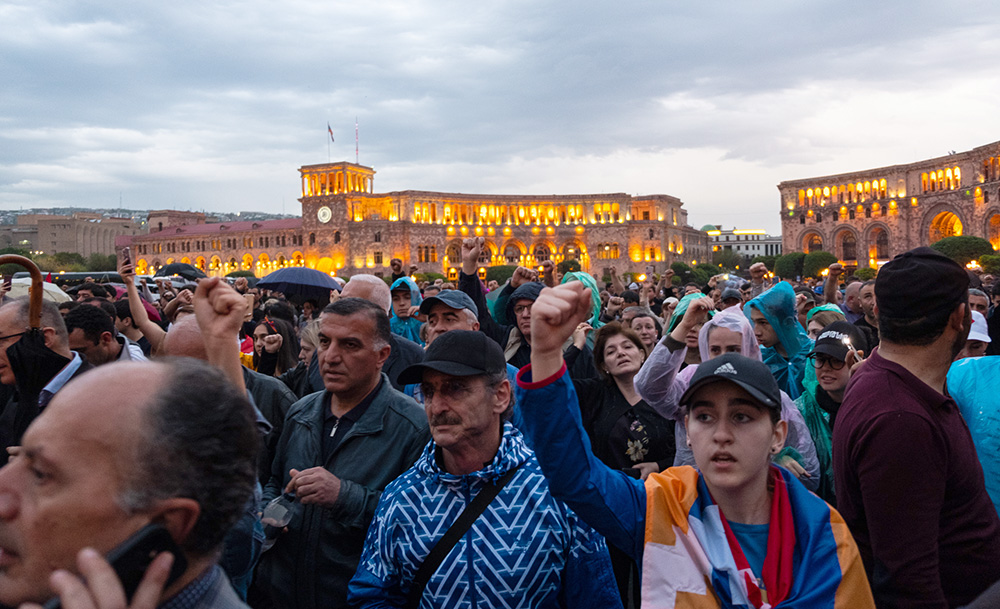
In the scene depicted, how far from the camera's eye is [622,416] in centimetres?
411

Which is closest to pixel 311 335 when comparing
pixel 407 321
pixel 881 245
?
pixel 407 321

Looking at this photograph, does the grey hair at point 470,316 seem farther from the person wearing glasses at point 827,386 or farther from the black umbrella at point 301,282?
the black umbrella at point 301,282

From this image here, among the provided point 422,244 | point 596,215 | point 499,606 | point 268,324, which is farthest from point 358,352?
point 596,215

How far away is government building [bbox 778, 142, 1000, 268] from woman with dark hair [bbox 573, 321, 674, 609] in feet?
197

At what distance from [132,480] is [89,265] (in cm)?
9005

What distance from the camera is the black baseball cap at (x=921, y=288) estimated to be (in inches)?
94.8

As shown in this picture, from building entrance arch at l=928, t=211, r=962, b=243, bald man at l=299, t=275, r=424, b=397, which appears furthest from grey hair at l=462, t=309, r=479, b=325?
building entrance arch at l=928, t=211, r=962, b=243

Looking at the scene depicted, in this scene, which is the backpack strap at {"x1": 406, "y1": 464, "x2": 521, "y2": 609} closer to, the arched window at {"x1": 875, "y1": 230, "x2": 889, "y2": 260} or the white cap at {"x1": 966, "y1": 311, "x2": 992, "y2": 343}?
the white cap at {"x1": 966, "y1": 311, "x2": 992, "y2": 343}

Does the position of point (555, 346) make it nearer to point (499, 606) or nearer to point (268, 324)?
point (499, 606)

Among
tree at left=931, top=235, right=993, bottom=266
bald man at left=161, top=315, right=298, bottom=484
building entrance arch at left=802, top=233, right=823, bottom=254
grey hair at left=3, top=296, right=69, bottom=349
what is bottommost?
bald man at left=161, top=315, right=298, bottom=484

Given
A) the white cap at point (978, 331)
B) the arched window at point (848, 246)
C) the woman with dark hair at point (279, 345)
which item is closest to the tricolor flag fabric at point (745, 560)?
the white cap at point (978, 331)

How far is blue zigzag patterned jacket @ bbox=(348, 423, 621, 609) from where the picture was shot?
8.18 ft

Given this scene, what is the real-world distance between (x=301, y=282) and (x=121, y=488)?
8.97m

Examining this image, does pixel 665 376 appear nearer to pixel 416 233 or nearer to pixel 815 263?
pixel 815 263
